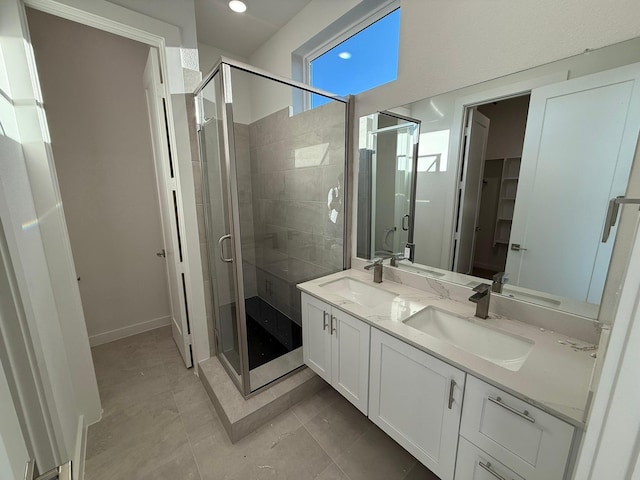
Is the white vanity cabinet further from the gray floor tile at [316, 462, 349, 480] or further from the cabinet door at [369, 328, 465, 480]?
the gray floor tile at [316, 462, 349, 480]

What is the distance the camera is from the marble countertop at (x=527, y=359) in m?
0.80

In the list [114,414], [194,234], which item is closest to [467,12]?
[194,234]

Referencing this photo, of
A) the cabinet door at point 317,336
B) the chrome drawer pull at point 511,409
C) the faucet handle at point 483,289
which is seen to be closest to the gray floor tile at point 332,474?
the cabinet door at point 317,336

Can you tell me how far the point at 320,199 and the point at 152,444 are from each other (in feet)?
6.61

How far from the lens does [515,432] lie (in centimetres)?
86

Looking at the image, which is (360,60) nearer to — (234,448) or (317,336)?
(317,336)

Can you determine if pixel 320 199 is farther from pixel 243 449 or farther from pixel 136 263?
pixel 136 263

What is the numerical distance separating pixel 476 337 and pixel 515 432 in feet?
1.43

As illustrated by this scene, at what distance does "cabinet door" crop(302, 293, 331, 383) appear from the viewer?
1.62 meters

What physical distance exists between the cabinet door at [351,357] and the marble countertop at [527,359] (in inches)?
3.6

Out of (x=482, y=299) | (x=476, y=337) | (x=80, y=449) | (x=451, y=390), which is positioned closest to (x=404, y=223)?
(x=482, y=299)

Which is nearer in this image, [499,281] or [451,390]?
[451,390]

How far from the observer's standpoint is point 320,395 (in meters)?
1.92

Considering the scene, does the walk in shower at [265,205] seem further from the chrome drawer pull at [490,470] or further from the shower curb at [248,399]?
the chrome drawer pull at [490,470]
